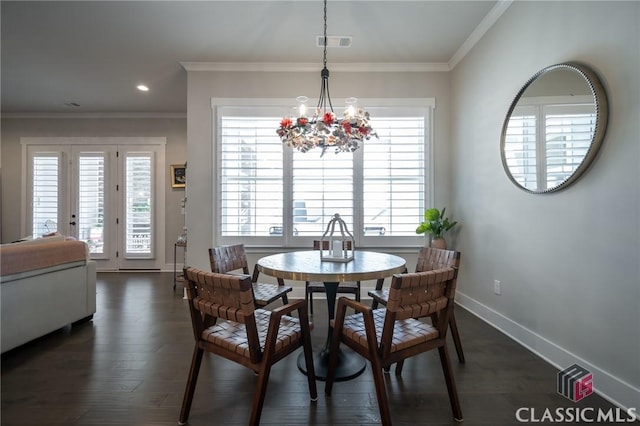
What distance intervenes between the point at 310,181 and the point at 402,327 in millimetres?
2294

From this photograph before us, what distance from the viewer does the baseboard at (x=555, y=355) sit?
1546 mm

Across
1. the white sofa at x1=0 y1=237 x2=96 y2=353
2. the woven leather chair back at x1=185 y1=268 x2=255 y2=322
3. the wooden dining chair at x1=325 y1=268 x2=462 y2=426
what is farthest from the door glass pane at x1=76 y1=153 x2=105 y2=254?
the wooden dining chair at x1=325 y1=268 x2=462 y2=426

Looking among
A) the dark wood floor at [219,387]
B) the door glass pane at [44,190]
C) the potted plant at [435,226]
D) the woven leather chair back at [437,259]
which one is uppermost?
the door glass pane at [44,190]

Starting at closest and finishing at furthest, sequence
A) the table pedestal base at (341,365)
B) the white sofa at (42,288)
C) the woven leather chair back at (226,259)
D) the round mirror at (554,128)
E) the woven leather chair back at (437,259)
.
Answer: the round mirror at (554,128) → the table pedestal base at (341,365) → the woven leather chair back at (437,259) → the white sofa at (42,288) → the woven leather chair back at (226,259)

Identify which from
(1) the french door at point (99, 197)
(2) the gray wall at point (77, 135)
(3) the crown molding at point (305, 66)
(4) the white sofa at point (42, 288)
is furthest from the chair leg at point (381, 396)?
(1) the french door at point (99, 197)

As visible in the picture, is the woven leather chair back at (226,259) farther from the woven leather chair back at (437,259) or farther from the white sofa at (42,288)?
the woven leather chair back at (437,259)

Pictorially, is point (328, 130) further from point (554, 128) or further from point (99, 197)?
point (99, 197)

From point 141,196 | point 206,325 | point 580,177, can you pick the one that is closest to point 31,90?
point 141,196

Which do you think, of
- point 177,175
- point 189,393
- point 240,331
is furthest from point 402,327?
point 177,175

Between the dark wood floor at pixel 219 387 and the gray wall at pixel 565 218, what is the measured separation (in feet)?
0.89

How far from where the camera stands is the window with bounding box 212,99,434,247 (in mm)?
3535

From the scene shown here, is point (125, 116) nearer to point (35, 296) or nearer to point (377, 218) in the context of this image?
point (35, 296)

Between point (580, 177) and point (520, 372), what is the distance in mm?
1361

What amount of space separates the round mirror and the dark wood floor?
1334 millimetres
